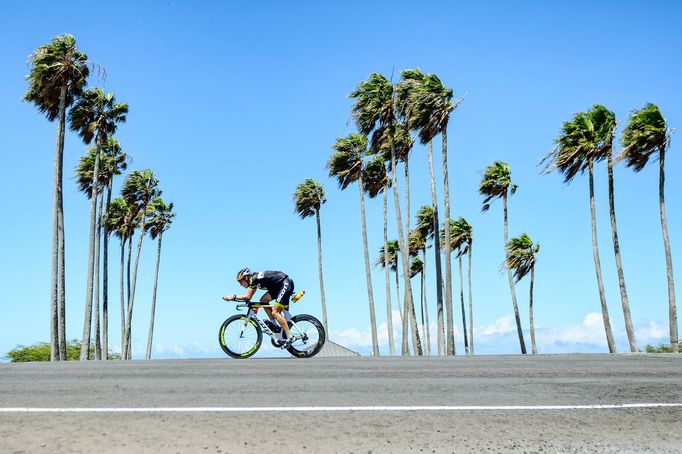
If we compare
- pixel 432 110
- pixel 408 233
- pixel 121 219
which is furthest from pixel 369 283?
pixel 121 219

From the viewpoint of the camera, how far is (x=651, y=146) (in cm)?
2962

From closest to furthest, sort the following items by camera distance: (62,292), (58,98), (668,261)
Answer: (668,261), (62,292), (58,98)

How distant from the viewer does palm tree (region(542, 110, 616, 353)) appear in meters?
34.2

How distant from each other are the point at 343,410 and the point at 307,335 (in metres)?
7.26

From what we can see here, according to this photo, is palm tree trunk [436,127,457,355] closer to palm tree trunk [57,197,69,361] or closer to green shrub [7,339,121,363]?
palm tree trunk [57,197,69,361]

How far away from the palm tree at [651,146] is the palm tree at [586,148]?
13.0 ft

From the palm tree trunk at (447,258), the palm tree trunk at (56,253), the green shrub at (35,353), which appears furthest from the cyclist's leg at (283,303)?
the green shrub at (35,353)

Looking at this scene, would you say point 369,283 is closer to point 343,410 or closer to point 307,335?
point 307,335

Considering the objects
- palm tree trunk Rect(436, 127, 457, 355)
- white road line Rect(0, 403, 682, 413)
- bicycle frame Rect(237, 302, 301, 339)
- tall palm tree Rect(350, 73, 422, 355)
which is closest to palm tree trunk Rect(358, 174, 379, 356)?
tall palm tree Rect(350, 73, 422, 355)

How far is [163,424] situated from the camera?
17.7 ft

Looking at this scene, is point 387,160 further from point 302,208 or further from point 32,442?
point 32,442

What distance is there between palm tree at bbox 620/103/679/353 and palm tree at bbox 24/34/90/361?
27138 mm

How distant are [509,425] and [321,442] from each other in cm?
174

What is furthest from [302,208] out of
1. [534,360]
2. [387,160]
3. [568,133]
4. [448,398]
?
A: [448,398]
